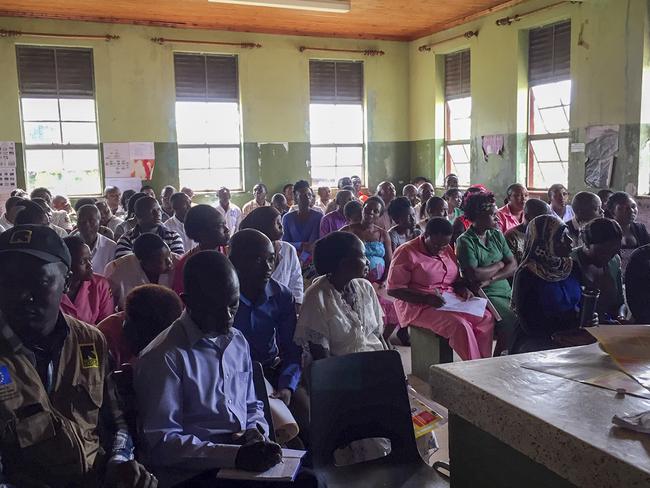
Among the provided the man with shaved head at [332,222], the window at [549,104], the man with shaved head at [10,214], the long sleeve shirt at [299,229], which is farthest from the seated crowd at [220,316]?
the window at [549,104]

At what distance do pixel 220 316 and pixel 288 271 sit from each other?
1750 millimetres

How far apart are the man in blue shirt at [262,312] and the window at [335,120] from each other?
798cm

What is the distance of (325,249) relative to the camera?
9.18 ft

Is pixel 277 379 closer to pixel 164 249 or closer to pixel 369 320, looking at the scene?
pixel 369 320

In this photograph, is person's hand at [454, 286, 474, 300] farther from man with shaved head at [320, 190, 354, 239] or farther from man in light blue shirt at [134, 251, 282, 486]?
man in light blue shirt at [134, 251, 282, 486]

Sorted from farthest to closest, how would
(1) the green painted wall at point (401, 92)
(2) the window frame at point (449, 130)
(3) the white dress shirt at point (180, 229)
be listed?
(2) the window frame at point (449, 130)
(1) the green painted wall at point (401, 92)
(3) the white dress shirt at point (180, 229)

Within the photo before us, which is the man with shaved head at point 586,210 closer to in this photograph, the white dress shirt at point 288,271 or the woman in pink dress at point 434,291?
the woman in pink dress at point 434,291

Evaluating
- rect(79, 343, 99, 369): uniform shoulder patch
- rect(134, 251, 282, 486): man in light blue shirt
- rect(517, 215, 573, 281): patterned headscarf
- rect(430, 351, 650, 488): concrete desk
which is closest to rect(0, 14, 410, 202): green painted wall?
rect(517, 215, 573, 281): patterned headscarf

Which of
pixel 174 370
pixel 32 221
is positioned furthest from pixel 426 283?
pixel 32 221

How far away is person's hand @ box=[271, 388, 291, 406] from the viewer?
2.45 metres

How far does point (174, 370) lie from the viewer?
73.0 inches

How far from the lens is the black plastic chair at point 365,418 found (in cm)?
205

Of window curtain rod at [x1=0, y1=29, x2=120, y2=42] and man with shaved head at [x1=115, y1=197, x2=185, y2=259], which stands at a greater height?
window curtain rod at [x1=0, y1=29, x2=120, y2=42]

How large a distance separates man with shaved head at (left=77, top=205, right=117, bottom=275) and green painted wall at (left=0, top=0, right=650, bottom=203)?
532 cm
